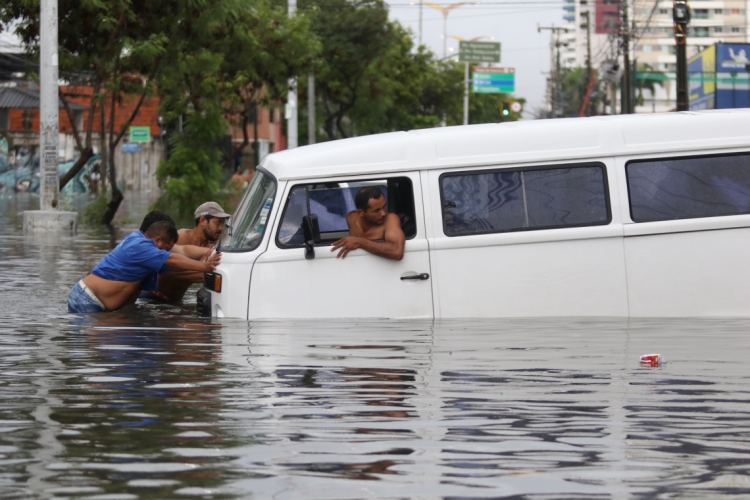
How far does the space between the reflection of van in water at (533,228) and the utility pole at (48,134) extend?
15.3 meters

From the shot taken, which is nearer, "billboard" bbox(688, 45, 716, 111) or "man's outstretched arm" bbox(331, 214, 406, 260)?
"man's outstretched arm" bbox(331, 214, 406, 260)

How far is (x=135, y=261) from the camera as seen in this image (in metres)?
9.70

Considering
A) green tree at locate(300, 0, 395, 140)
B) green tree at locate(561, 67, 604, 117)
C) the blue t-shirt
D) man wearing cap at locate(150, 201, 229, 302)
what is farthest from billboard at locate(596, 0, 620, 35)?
the blue t-shirt

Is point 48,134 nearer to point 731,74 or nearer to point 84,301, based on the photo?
point 84,301

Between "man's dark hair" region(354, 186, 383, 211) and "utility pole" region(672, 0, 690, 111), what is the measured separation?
20.1m

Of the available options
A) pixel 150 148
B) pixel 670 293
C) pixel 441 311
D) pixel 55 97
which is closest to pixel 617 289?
pixel 670 293

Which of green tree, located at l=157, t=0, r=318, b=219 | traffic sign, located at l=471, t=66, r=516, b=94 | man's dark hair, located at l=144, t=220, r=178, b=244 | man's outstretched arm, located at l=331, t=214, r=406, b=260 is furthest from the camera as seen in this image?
traffic sign, located at l=471, t=66, r=516, b=94

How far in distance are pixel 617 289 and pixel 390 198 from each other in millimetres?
1694

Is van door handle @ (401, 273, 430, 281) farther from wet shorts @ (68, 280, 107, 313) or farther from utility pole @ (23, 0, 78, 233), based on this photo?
utility pole @ (23, 0, 78, 233)

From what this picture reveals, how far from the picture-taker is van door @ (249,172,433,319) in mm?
8359

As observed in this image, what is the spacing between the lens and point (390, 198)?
8.39 meters

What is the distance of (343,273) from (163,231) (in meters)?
2.06

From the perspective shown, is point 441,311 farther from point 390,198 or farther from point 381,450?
point 381,450

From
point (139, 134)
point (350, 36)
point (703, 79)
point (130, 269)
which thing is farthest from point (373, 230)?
point (703, 79)
